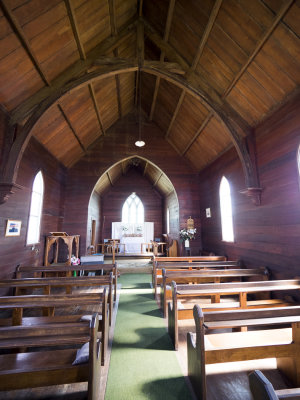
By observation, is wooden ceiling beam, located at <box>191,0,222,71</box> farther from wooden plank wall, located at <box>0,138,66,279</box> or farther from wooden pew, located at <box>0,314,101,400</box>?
wooden pew, located at <box>0,314,101,400</box>

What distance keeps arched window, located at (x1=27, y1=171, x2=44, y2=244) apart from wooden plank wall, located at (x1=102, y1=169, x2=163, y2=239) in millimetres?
6709

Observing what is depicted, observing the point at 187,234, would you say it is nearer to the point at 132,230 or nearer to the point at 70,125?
the point at 132,230

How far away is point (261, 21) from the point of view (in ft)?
11.7

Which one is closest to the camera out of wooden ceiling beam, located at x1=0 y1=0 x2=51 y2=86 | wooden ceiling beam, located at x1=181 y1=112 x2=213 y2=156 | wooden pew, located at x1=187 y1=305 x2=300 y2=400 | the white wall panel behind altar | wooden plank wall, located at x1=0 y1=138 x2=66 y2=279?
wooden pew, located at x1=187 y1=305 x2=300 y2=400

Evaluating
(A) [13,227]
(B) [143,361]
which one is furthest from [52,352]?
(A) [13,227]

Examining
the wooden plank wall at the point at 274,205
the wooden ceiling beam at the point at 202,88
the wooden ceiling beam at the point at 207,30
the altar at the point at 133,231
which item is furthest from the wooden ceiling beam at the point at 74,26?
A: the altar at the point at 133,231

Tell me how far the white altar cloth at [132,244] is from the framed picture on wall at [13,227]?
6.56m

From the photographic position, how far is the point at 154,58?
6824 mm

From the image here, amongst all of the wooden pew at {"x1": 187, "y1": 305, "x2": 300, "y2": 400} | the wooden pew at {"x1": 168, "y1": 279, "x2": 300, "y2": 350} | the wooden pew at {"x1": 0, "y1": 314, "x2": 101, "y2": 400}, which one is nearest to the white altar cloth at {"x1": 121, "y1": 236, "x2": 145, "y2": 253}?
the wooden pew at {"x1": 168, "y1": 279, "x2": 300, "y2": 350}

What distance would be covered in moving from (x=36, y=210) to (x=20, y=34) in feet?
13.7

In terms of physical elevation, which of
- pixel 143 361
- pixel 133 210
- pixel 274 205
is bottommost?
pixel 143 361

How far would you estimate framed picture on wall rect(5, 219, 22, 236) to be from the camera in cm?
435

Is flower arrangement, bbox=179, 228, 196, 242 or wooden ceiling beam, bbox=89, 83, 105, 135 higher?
wooden ceiling beam, bbox=89, 83, 105, 135

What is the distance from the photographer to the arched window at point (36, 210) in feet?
18.3
